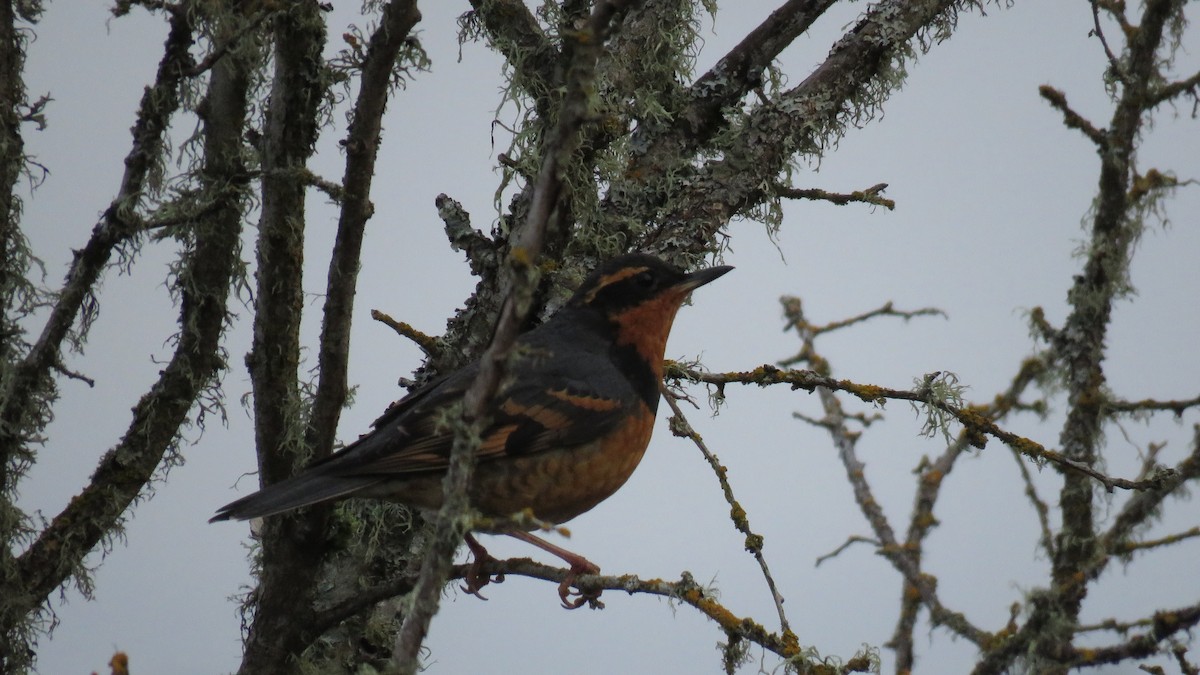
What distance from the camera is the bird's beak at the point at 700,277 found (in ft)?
15.7

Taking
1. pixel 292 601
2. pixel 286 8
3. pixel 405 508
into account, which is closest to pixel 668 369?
pixel 405 508

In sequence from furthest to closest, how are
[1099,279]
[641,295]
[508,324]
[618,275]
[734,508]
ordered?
[1099,279] → [641,295] → [618,275] → [734,508] → [508,324]

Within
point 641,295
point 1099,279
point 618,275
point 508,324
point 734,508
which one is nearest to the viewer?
point 508,324

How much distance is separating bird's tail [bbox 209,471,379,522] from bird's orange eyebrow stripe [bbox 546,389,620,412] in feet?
2.80

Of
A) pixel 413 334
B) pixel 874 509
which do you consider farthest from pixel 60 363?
pixel 874 509

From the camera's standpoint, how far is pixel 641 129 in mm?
5219

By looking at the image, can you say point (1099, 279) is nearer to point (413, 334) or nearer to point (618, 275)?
point (618, 275)

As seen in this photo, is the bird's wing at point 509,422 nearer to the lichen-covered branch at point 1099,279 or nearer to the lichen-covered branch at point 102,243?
the lichen-covered branch at point 102,243

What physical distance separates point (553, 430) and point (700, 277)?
908 millimetres

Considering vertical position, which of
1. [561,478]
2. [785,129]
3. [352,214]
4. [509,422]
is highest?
[785,129]

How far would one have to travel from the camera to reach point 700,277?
15.8 ft

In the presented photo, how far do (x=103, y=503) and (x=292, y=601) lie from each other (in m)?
0.76

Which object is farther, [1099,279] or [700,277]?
[1099,279]

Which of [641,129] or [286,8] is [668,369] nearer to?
[641,129]
